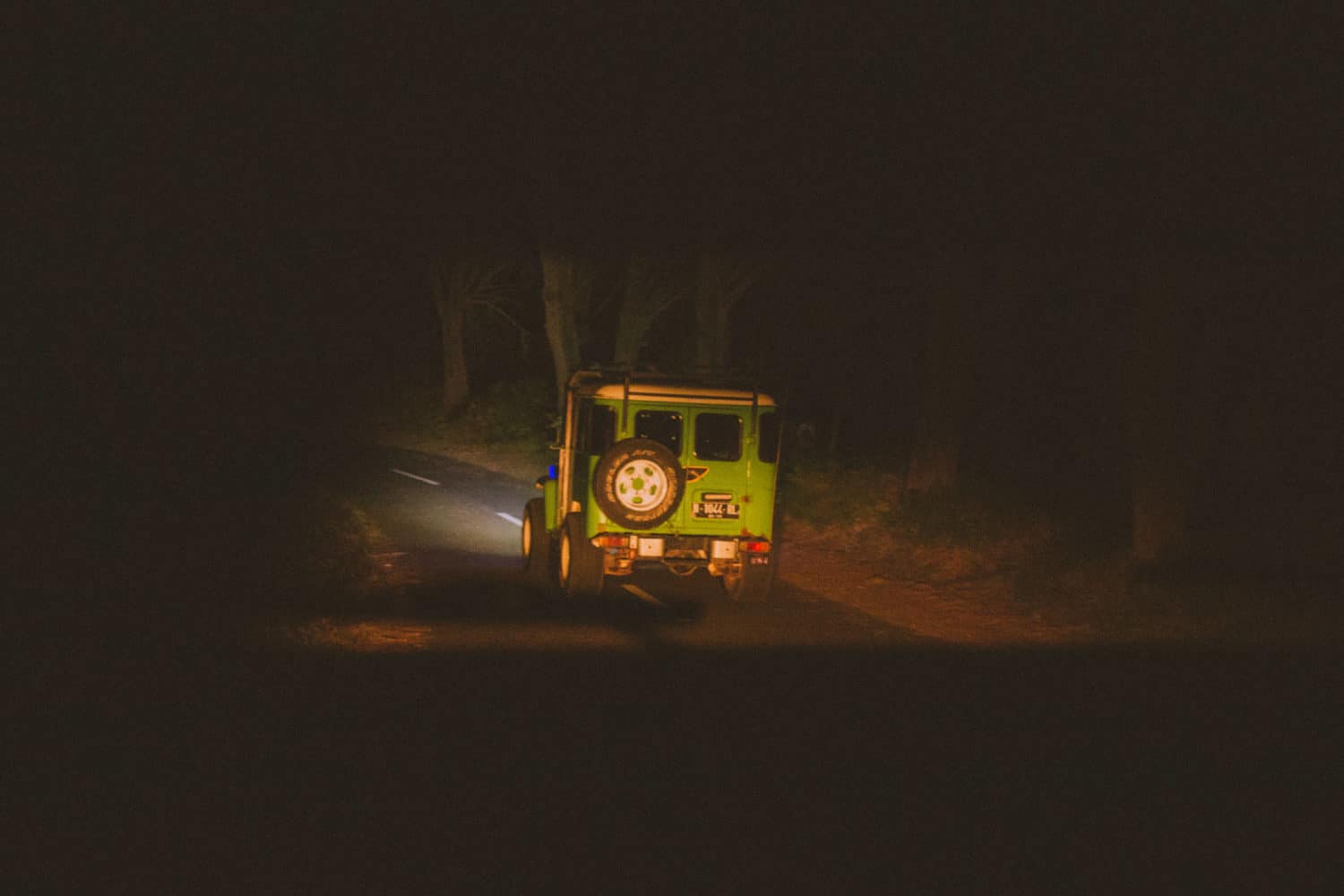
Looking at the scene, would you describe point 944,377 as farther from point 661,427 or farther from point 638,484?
point 638,484

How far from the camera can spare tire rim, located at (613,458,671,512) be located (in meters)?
15.1

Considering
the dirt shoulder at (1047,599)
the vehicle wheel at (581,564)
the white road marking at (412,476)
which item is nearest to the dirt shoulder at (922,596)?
the dirt shoulder at (1047,599)

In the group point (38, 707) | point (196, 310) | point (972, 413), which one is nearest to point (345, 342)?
point (196, 310)

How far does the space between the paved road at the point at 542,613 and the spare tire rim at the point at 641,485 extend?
4.07 feet

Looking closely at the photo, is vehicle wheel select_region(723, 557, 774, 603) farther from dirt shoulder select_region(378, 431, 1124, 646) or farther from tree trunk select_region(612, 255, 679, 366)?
tree trunk select_region(612, 255, 679, 366)

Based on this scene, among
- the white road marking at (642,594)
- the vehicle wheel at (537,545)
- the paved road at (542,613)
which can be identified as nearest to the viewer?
the paved road at (542,613)

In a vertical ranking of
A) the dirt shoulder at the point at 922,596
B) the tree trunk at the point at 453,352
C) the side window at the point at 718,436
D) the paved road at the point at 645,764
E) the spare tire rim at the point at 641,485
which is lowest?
the paved road at the point at 645,764

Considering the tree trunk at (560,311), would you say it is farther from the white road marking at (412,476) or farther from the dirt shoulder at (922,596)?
the dirt shoulder at (922,596)

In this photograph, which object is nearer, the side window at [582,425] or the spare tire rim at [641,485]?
the spare tire rim at [641,485]

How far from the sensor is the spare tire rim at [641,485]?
15.1 metres

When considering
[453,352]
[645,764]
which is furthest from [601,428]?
[453,352]

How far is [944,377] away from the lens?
23547 mm

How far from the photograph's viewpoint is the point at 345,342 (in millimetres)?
15133

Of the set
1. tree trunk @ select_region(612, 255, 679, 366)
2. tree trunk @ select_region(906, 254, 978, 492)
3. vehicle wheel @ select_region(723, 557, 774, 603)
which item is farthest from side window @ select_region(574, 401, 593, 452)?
tree trunk @ select_region(612, 255, 679, 366)
